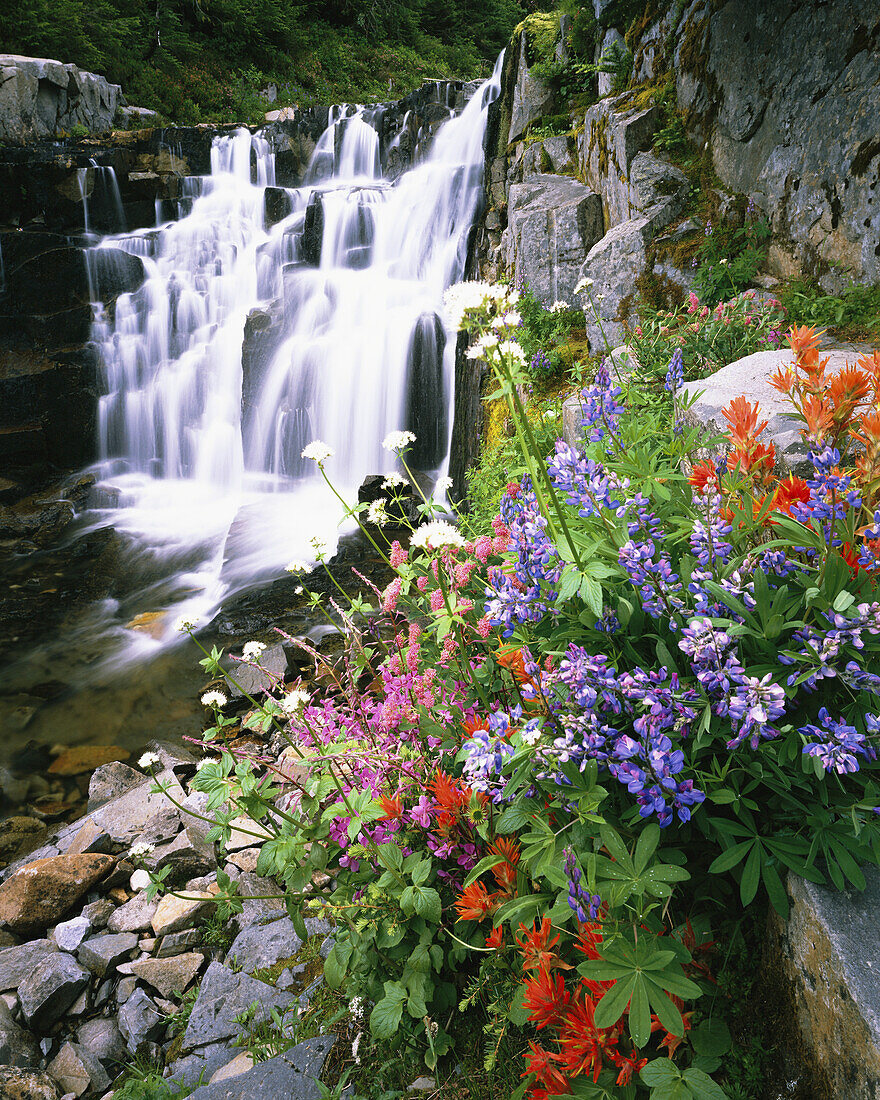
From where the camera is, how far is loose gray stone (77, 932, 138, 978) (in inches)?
120

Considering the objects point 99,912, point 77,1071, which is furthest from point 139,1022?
point 99,912

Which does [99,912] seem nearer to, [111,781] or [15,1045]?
[15,1045]

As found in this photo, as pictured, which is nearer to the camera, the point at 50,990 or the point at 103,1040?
the point at 103,1040

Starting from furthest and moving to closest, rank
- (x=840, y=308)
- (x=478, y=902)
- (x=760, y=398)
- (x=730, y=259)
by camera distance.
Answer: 1. (x=730, y=259)
2. (x=840, y=308)
3. (x=760, y=398)
4. (x=478, y=902)

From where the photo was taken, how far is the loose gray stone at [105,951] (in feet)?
9.99

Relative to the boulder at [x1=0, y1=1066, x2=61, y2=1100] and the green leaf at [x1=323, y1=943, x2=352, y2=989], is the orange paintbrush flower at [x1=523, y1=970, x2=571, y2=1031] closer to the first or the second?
the green leaf at [x1=323, y1=943, x2=352, y2=989]

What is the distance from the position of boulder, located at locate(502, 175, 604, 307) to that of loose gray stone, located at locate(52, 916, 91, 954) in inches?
266

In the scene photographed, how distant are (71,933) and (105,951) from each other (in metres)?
0.36

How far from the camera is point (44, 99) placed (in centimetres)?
1531

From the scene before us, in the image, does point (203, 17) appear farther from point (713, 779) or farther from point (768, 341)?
point (713, 779)

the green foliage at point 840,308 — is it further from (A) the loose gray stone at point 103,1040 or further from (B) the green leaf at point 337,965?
(A) the loose gray stone at point 103,1040

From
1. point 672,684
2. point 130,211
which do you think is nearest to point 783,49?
point 672,684

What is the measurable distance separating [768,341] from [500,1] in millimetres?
34201

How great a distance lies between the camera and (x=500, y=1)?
2823 centimetres
